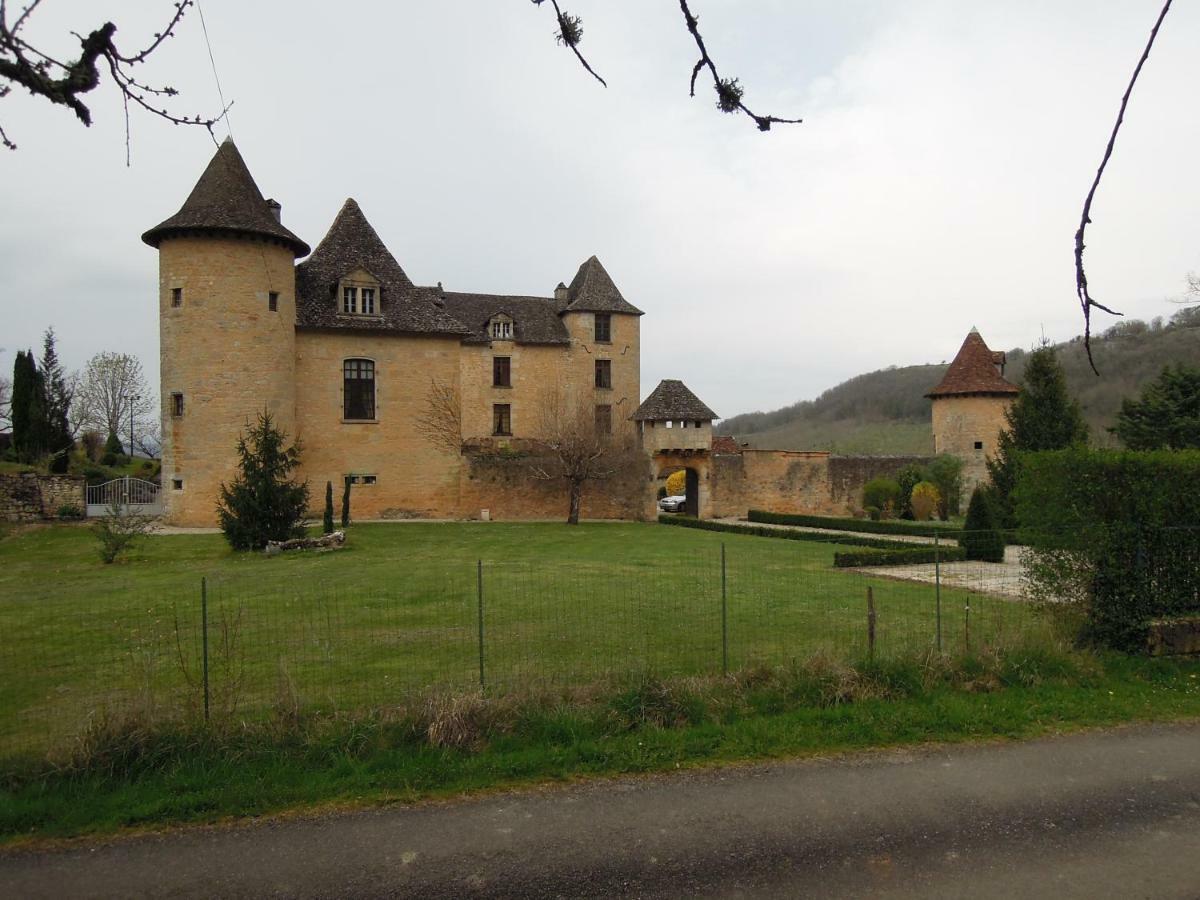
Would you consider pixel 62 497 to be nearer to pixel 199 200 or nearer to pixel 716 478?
pixel 199 200

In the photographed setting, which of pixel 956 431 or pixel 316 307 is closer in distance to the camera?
pixel 316 307

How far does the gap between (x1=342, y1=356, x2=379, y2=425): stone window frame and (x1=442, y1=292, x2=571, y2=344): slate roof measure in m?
6.91

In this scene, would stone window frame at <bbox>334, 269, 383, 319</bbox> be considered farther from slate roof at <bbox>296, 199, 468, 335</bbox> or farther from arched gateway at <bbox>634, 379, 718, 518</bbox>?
arched gateway at <bbox>634, 379, 718, 518</bbox>

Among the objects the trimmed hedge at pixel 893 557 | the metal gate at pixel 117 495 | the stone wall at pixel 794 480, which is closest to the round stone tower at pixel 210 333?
the metal gate at pixel 117 495

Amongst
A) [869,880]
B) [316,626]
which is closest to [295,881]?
[869,880]

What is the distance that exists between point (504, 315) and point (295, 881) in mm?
34153

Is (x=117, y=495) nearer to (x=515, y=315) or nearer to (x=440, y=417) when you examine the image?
(x=440, y=417)

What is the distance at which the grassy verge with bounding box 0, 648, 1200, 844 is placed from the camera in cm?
556

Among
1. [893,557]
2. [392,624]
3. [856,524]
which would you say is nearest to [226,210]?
[392,624]

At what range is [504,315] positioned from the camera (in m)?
37.5

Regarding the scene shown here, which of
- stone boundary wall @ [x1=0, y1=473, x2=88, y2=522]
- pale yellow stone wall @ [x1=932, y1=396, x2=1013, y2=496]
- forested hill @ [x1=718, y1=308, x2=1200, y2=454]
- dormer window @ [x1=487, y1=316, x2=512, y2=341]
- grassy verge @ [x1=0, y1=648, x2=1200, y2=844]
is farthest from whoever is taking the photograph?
forested hill @ [x1=718, y1=308, x2=1200, y2=454]

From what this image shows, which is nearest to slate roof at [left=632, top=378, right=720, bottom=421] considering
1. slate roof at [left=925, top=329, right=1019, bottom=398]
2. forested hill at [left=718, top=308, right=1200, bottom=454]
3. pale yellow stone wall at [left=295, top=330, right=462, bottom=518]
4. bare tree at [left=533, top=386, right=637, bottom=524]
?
bare tree at [left=533, top=386, right=637, bottom=524]

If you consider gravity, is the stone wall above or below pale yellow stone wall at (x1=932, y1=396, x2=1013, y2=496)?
below

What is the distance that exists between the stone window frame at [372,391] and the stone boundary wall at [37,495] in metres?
9.20
